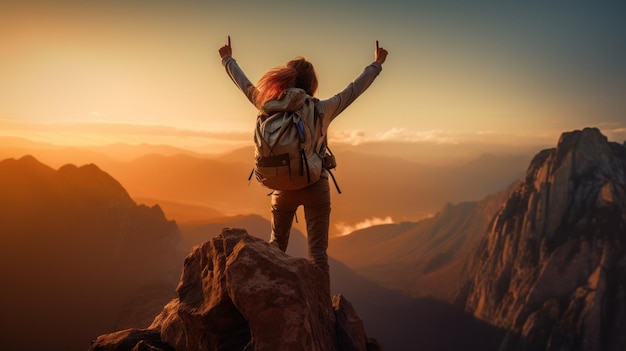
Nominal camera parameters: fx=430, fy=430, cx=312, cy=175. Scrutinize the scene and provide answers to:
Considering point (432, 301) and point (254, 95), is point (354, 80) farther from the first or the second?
point (432, 301)

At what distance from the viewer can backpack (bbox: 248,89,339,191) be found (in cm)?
702

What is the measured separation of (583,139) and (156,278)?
427 ft

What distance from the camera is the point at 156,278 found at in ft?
324

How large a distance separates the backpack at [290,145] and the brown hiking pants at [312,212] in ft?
1.58

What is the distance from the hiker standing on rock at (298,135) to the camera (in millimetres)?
7051

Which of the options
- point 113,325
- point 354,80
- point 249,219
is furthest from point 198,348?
point 249,219

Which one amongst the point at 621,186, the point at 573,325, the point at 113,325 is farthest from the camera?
the point at 621,186

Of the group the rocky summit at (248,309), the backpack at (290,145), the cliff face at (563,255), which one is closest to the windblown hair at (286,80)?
the backpack at (290,145)

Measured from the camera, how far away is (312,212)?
805 centimetres

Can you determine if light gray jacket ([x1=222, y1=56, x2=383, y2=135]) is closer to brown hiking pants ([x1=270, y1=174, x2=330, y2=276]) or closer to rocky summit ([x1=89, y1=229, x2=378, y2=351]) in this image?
brown hiking pants ([x1=270, y1=174, x2=330, y2=276])

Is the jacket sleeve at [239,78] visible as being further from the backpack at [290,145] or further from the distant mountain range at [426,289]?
the distant mountain range at [426,289]

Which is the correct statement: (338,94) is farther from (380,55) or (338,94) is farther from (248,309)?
(248,309)

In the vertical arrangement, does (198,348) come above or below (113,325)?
above

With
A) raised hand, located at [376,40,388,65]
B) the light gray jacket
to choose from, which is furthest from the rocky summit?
raised hand, located at [376,40,388,65]
